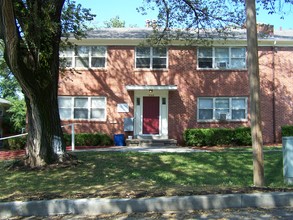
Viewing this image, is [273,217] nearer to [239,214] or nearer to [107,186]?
[239,214]

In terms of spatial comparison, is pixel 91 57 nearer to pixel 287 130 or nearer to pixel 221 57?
pixel 221 57

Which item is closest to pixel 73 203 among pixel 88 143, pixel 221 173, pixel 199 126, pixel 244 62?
pixel 221 173

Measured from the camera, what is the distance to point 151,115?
786 inches

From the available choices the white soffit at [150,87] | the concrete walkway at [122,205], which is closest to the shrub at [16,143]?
the white soffit at [150,87]

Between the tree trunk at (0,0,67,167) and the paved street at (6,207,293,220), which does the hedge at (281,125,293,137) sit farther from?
the paved street at (6,207,293,220)

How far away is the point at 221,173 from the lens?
9.56 metres

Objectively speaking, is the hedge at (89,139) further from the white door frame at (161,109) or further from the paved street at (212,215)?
the paved street at (212,215)

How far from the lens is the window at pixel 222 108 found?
65.0 ft

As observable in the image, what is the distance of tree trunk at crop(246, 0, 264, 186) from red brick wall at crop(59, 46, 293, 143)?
12.2 metres

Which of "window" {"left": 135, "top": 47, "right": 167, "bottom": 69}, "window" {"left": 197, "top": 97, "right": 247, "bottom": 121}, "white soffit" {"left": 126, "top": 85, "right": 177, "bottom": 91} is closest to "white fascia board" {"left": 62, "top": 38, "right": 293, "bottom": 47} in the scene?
"window" {"left": 135, "top": 47, "right": 167, "bottom": 69}

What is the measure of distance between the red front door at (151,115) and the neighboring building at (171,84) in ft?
0.19

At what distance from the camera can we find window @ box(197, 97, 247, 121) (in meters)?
19.8

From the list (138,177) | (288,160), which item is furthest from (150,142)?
(288,160)

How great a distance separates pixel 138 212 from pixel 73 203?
47.2 inches
